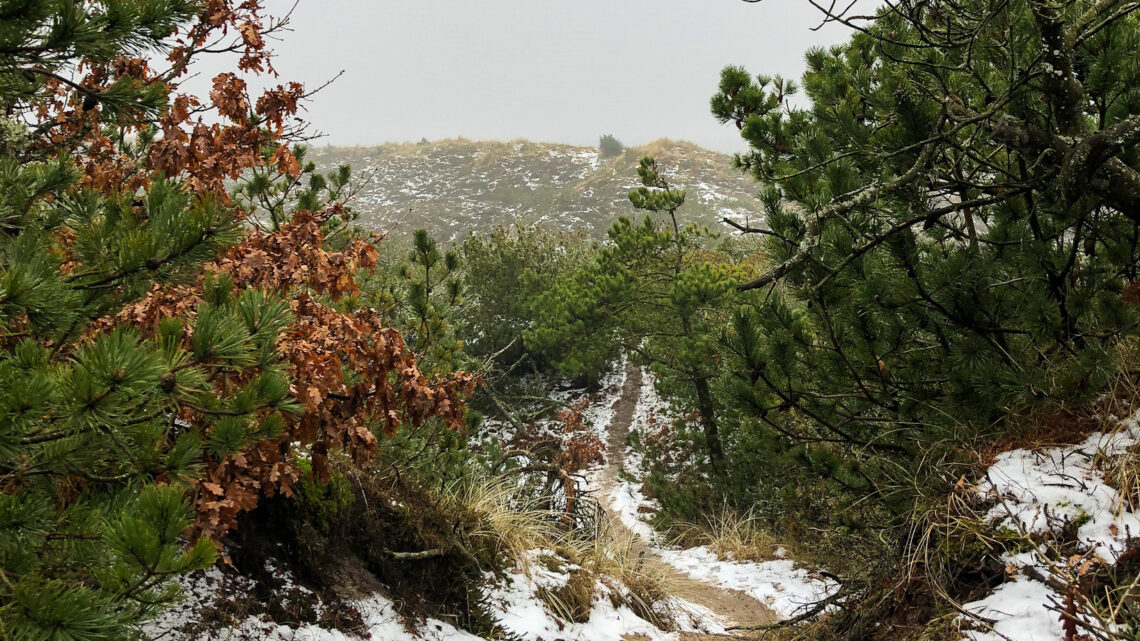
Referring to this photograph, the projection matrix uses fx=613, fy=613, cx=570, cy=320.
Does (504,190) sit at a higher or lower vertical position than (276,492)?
higher

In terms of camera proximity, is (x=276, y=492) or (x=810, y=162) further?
(x=810, y=162)

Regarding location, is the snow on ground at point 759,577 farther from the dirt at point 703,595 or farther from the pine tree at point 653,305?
the pine tree at point 653,305

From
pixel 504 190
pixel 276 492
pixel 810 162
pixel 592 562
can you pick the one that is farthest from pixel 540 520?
pixel 504 190

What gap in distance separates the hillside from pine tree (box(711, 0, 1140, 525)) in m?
28.9

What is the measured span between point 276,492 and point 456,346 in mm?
2810

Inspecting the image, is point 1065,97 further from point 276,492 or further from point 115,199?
point 276,492

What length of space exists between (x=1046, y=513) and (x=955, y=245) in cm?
169

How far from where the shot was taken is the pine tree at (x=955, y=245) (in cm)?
252

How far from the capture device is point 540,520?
538 cm

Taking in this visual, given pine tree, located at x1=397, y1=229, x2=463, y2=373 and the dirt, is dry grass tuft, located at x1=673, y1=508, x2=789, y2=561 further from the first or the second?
pine tree, located at x1=397, y1=229, x2=463, y2=373

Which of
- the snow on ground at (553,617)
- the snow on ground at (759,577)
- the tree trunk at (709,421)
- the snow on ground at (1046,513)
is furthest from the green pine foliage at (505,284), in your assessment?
the snow on ground at (1046,513)

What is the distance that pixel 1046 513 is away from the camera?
233 cm

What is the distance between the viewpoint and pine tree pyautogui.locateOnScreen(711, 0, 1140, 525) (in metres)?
2.52

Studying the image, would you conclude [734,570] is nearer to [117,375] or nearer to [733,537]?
[733,537]
